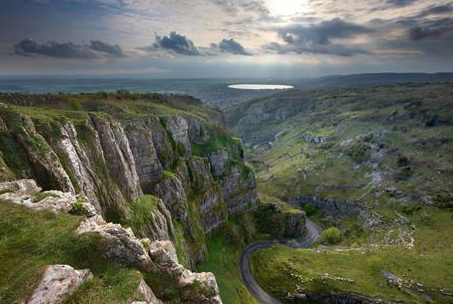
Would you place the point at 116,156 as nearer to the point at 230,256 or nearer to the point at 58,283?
the point at 58,283

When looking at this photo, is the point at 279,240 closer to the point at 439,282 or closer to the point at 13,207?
the point at 439,282

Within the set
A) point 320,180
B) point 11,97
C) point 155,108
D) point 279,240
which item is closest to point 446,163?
point 320,180

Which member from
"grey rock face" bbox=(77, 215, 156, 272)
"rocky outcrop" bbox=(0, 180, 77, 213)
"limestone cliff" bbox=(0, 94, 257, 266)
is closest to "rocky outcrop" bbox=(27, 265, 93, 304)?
"grey rock face" bbox=(77, 215, 156, 272)

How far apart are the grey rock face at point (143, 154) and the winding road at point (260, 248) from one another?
183ft

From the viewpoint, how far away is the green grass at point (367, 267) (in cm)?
9106

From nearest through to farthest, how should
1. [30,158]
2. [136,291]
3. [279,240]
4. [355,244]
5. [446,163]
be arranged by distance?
[136,291] < [30,158] < [355,244] < [279,240] < [446,163]

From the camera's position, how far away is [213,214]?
11206 cm

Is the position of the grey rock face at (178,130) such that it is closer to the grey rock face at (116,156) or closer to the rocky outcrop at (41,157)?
the grey rock face at (116,156)

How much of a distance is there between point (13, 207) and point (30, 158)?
12.7m

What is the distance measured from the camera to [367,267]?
102 metres

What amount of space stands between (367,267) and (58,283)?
11103 cm

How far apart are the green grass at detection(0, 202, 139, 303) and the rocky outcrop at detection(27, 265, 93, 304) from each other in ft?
1.62

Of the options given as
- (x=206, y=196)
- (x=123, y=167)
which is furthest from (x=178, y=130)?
(x=123, y=167)

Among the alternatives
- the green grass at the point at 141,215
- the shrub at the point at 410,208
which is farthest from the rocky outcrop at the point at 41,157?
the shrub at the point at 410,208
